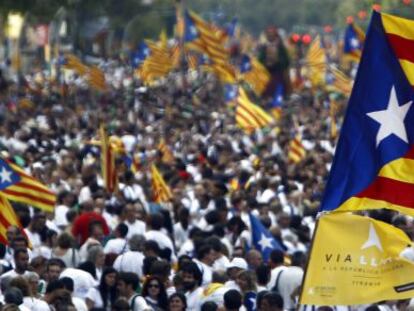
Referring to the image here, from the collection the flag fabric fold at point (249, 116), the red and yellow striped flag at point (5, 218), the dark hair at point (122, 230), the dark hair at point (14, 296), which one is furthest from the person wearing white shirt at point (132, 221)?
the flag fabric fold at point (249, 116)

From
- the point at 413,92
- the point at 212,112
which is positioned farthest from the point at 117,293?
the point at 212,112

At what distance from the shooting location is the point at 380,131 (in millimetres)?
9477

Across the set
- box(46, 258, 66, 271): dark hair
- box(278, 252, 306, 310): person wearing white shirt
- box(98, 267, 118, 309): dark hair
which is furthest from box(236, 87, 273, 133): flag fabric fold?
box(98, 267, 118, 309): dark hair

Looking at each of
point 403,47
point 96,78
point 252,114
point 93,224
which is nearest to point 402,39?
point 403,47

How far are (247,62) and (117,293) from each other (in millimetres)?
28085

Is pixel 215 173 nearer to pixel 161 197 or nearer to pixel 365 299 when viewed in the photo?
pixel 161 197

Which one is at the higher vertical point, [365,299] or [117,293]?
[365,299]

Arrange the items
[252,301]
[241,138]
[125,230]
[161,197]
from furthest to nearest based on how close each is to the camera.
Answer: [241,138]
[161,197]
[125,230]
[252,301]

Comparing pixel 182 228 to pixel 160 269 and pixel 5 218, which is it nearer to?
pixel 160 269

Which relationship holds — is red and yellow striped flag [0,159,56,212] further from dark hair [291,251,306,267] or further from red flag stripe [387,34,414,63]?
red flag stripe [387,34,414,63]

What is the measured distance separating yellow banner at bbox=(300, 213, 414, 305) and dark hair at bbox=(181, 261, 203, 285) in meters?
3.64

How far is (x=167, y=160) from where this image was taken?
975 inches

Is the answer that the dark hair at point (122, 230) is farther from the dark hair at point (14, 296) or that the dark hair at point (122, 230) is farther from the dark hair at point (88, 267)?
the dark hair at point (14, 296)

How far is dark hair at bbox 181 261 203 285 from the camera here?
1305 centimetres
